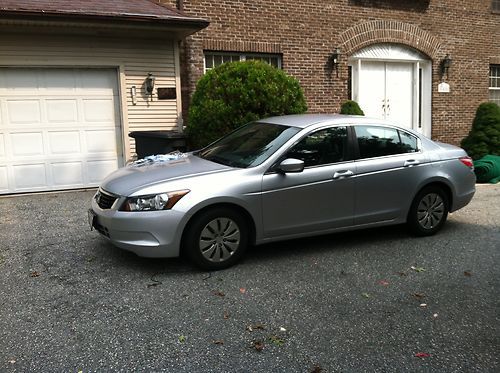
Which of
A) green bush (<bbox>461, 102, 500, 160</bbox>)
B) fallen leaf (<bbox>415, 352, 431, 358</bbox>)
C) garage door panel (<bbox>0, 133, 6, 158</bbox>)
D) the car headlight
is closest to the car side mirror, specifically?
the car headlight

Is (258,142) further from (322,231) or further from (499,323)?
(499,323)

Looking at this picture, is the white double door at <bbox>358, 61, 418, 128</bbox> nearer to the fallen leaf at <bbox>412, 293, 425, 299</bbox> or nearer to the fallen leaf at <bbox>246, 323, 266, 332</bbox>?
the fallen leaf at <bbox>412, 293, 425, 299</bbox>

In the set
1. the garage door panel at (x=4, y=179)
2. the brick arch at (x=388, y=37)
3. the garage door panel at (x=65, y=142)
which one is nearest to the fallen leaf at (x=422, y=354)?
the garage door panel at (x=65, y=142)

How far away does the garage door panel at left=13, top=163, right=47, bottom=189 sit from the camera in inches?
370

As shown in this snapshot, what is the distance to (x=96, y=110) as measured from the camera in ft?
32.2

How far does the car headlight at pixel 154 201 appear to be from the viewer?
15.6ft

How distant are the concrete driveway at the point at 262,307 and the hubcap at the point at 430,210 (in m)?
0.20

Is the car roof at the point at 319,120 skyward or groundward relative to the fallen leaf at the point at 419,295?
skyward

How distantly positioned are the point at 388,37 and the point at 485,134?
340cm

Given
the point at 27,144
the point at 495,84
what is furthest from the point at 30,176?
the point at 495,84

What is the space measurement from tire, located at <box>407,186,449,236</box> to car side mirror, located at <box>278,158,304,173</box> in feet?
5.82

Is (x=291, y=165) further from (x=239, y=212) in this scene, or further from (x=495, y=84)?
(x=495, y=84)

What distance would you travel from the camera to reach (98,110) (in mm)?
9828

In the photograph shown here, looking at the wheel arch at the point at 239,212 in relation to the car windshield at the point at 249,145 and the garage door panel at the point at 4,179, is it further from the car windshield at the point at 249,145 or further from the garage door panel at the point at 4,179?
the garage door panel at the point at 4,179
